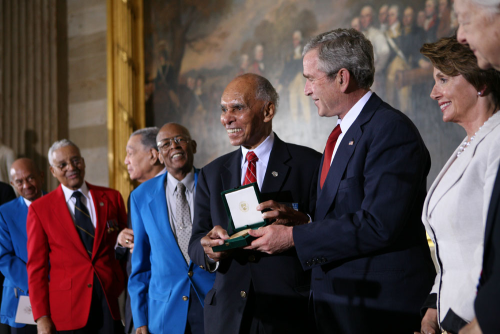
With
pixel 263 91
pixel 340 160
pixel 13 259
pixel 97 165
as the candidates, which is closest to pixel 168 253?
pixel 263 91

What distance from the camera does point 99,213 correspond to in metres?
4.71

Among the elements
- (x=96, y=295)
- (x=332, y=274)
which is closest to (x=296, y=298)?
(x=332, y=274)

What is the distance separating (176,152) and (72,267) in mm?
1526

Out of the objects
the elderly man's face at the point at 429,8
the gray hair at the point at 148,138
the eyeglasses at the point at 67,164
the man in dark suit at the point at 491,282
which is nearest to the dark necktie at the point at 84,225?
the eyeglasses at the point at 67,164

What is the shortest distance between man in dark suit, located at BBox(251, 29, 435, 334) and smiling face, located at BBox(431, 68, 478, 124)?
0.21 meters

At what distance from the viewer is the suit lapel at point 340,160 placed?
7.80 ft

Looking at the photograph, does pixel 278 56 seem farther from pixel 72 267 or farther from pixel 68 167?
pixel 72 267

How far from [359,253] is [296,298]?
60 cm

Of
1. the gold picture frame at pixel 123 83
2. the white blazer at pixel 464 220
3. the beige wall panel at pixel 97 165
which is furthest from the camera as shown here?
the beige wall panel at pixel 97 165

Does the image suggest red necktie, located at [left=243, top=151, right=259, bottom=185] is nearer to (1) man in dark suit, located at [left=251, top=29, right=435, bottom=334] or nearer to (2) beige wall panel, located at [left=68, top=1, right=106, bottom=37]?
(1) man in dark suit, located at [left=251, top=29, right=435, bottom=334]

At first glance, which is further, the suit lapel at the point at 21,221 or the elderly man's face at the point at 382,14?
the elderly man's face at the point at 382,14

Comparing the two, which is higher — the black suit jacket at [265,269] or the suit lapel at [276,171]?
the suit lapel at [276,171]

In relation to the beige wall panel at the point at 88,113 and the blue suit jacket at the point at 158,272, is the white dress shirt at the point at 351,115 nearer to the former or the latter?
the blue suit jacket at the point at 158,272

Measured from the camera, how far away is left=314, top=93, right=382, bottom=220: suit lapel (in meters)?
2.38
